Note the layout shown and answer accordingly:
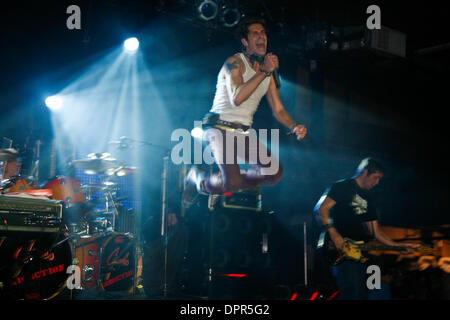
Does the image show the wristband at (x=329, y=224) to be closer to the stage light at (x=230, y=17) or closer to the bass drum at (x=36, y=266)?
the bass drum at (x=36, y=266)

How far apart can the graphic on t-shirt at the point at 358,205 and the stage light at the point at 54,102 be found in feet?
17.0

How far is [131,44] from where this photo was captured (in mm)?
7125

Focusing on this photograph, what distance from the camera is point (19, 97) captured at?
6.85 meters

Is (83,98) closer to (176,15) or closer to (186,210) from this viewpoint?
(176,15)

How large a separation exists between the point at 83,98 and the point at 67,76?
0.60 m

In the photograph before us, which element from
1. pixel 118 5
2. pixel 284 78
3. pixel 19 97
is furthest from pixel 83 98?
pixel 284 78

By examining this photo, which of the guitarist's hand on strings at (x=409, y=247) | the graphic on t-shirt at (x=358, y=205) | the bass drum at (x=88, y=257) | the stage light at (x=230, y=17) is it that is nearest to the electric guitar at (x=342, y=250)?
the graphic on t-shirt at (x=358, y=205)

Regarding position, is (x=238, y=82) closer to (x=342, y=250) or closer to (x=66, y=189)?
(x=342, y=250)

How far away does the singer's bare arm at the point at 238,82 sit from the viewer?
390 centimetres

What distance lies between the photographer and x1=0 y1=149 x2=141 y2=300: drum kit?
450 centimetres

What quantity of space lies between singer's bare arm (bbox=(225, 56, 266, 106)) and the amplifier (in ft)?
6.63

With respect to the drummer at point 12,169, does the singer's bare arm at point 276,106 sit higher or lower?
higher

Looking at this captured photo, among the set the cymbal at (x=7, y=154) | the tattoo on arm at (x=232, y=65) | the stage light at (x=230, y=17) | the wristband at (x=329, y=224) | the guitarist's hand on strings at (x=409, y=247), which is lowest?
the guitarist's hand on strings at (x=409, y=247)

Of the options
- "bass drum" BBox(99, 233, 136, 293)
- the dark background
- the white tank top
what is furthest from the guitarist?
"bass drum" BBox(99, 233, 136, 293)
